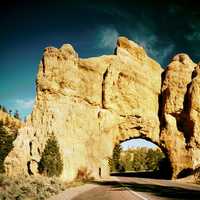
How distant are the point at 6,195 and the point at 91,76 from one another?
4033cm

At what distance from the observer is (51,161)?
43531mm

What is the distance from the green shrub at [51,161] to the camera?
43219 mm

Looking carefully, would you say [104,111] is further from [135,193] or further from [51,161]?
[135,193]

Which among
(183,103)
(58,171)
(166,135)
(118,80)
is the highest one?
(118,80)

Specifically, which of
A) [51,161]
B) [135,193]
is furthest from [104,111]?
[135,193]

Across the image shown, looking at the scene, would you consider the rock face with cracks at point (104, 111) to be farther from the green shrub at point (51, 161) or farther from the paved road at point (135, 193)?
the paved road at point (135, 193)

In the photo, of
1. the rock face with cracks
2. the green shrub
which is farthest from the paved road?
the rock face with cracks

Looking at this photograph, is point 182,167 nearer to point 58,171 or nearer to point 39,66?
point 58,171

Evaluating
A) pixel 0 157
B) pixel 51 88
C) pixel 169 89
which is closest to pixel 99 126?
pixel 51 88

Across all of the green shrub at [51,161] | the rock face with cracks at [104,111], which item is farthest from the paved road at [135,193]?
Result: the rock face with cracks at [104,111]

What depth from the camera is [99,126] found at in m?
51.7

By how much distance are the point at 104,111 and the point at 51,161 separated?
41.3 ft

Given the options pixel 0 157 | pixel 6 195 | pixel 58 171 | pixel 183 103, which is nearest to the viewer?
pixel 6 195

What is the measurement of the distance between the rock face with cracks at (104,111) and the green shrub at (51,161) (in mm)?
1942
